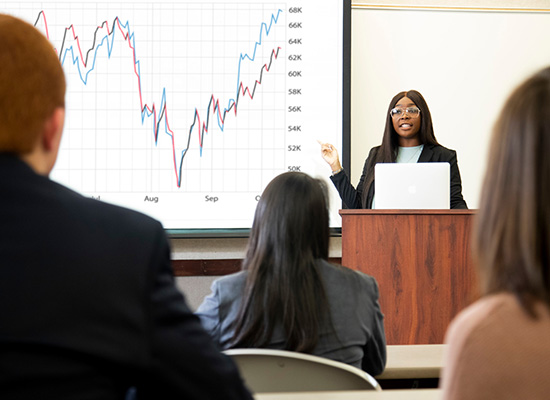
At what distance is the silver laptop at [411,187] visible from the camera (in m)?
2.88

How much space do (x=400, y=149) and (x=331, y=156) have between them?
400 mm

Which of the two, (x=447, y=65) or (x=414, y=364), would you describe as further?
(x=447, y=65)

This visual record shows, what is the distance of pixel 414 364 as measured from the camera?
5.50 ft

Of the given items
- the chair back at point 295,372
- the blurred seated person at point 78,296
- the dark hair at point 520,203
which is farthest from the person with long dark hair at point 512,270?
the chair back at point 295,372

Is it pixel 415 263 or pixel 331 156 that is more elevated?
pixel 331 156

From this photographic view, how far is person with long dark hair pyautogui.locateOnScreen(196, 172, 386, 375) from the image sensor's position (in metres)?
1.58

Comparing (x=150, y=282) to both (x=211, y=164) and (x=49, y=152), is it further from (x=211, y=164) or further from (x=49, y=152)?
(x=211, y=164)

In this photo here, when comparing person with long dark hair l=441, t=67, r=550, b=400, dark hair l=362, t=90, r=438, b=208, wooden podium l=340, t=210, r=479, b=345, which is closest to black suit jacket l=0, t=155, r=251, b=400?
person with long dark hair l=441, t=67, r=550, b=400

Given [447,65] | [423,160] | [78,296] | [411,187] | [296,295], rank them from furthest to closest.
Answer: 1. [447,65]
2. [423,160]
3. [411,187]
4. [296,295]
5. [78,296]

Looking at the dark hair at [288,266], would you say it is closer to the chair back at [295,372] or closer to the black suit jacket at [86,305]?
the chair back at [295,372]

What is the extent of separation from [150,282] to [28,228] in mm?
146

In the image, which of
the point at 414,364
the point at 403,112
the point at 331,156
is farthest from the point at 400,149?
the point at 414,364

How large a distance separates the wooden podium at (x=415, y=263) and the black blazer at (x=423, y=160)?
675 millimetres

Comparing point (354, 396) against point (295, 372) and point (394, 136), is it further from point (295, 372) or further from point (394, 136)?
point (394, 136)
